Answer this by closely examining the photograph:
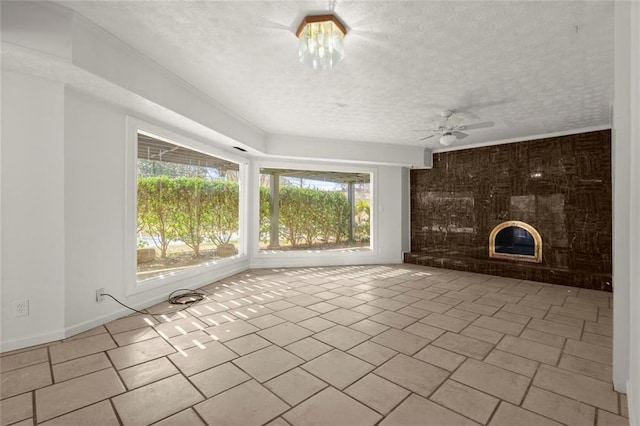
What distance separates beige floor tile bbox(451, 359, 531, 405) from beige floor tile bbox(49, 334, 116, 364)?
2773 millimetres

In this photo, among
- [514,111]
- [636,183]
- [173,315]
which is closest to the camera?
[636,183]

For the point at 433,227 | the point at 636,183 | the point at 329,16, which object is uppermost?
the point at 329,16

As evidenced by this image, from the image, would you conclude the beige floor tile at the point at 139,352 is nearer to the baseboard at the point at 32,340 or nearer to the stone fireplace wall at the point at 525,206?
the baseboard at the point at 32,340

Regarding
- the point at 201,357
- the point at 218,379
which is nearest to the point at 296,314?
the point at 201,357

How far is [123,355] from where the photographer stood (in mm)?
2256

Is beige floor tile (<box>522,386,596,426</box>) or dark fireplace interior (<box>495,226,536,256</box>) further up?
dark fireplace interior (<box>495,226,536,256</box>)

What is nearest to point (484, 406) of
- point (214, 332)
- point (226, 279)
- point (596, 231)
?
point (214, 332)

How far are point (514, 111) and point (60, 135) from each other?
5.19 m

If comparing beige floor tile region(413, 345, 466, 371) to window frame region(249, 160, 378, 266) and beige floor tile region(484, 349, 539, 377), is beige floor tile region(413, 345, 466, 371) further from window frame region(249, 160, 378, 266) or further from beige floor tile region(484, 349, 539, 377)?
window frame region(249, 160, 378, 266)

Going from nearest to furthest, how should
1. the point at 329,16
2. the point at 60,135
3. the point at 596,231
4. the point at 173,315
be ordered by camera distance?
the point at 329,16 → the point at 60,135 → the point at 173,315 → the point at 596,231

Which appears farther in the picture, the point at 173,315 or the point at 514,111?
the point at 514,111

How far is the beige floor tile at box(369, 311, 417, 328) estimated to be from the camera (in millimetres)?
2922

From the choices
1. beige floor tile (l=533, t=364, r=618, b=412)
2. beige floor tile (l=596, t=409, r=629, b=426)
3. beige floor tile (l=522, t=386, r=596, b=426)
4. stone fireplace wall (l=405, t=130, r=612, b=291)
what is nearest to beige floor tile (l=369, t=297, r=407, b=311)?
beige floor tile (l=533, t=364, r=618, b=412)

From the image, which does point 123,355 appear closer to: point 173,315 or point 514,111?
point 173,315
